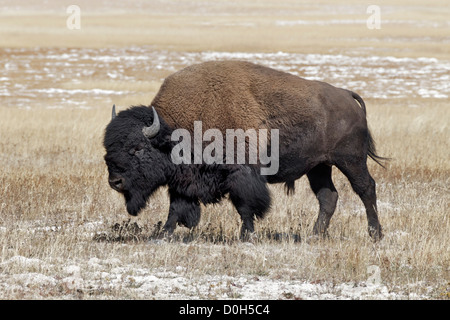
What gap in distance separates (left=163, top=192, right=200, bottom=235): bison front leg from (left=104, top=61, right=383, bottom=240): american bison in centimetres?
1

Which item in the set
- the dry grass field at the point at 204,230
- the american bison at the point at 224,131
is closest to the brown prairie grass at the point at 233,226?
the dry grass field at the point at 204,230

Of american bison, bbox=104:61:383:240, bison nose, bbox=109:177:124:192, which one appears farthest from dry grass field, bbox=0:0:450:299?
bison nose, bbox=109:177:124:192

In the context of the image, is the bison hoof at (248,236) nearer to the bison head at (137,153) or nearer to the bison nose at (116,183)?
the bison head at (137,153)

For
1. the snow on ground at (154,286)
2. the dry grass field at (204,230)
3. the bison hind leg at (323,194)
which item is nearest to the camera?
the snow on ground at (154,286)

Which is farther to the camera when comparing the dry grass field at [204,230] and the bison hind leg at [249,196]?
the bison hind leg at [249,196]

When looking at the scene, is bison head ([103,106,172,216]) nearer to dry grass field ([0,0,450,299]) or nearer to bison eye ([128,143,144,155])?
bison eye ([128,143,144,155])

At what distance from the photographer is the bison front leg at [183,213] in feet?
23.6

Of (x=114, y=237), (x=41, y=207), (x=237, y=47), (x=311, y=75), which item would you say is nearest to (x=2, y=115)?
(x=41, y=207)

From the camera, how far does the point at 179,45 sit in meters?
42.0

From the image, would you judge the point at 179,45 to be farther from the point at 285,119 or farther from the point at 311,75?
the point at 285,119

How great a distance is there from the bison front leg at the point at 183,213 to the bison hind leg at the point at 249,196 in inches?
18.5

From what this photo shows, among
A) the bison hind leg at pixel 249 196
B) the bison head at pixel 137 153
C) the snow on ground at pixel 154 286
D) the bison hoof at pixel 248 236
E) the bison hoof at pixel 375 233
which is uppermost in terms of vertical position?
the bison head at pixel 137 153

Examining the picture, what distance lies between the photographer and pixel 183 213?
720cm

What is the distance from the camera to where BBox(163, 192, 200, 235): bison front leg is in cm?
720
